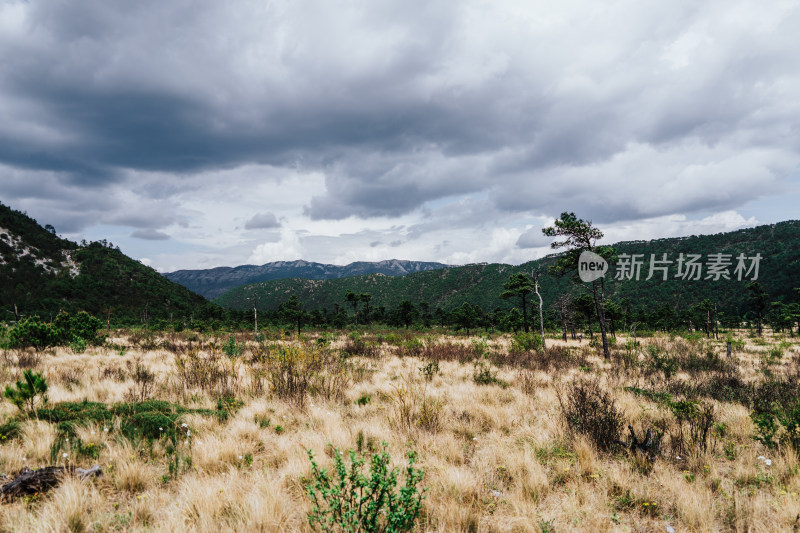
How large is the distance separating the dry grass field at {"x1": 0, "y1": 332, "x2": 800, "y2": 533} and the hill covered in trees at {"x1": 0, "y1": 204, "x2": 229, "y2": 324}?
57.8 meters

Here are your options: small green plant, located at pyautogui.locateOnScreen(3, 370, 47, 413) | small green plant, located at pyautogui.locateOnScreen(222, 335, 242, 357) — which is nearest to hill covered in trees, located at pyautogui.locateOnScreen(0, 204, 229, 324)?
small green plant, located at pyautogui.locateOnScreen(222, 335, 242, 357)

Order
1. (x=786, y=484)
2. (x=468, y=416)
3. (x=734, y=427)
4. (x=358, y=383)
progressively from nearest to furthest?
(x=786, y=484)
(x=734, y=427)
(x=468, y=416)
(x=358, y=383)

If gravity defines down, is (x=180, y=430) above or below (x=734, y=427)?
above

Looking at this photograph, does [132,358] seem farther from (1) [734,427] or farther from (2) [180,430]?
(1) [734,427]

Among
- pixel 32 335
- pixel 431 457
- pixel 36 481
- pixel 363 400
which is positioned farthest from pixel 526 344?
pixel 32 335

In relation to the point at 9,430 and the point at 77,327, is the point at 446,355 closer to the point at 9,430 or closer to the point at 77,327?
the point at 9,430

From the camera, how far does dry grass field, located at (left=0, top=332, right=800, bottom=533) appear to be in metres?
3.17

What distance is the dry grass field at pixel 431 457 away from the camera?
10.4ft

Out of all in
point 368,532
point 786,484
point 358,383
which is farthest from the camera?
point 358,383

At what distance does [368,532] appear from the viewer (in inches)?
107

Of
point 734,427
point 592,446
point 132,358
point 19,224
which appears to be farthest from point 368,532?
point 19,224

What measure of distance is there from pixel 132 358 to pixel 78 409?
31.9 feet

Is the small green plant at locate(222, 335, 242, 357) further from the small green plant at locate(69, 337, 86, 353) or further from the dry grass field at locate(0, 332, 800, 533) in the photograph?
the small green plant at locate(69, 337, 86, 353)

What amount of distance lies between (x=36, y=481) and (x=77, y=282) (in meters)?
91.1
